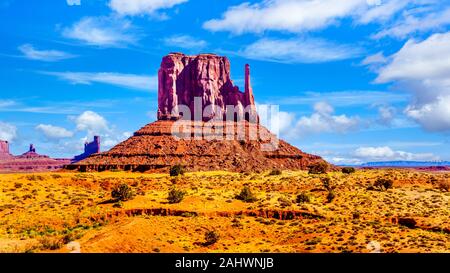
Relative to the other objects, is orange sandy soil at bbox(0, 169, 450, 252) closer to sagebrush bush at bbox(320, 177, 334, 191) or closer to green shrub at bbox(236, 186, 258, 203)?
green shrub at bbox(236, 186, 258, 203)

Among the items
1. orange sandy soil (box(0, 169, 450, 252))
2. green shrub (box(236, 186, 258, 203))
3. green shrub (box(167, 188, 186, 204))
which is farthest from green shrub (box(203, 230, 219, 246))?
green shrub (box(236, 186, 258, 203))

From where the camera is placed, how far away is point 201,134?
391ft

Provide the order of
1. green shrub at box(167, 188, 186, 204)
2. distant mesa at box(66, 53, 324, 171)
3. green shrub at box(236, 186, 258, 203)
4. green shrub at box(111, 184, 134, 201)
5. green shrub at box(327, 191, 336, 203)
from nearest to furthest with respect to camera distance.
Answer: green shrub at box(167, 188, 186, 204)
green shrub at box(111, 184, 134, 201)
green shrub at box(236, 186, 258, 203)
green shrub at box(327, 191, 336, 203)
distant mesa at box(66, 53, 324, 171)

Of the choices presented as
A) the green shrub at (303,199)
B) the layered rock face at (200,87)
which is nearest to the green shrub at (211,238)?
the green shrub at (303,199)

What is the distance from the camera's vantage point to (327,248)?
30.9 m

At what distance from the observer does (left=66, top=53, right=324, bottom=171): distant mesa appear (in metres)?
104

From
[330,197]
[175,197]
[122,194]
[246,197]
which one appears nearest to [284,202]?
[246,197]

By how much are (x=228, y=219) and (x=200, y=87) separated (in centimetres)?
10696

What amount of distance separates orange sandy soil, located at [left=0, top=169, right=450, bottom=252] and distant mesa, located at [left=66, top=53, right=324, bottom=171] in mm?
48002

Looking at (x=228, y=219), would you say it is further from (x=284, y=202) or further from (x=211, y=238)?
(x=284, y=202)

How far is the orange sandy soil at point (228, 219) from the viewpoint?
31.2 meters
